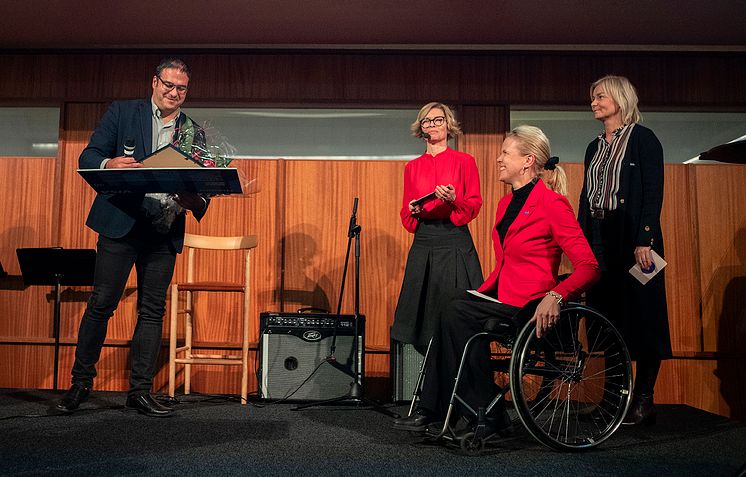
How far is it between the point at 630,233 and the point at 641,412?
79 centimetres

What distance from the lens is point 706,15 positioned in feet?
13.4

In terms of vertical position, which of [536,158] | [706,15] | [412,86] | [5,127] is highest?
[706,15]

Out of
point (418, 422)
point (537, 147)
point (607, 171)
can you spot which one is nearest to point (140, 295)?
point (418, 422)

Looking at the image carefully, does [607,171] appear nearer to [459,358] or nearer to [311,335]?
[459,358]

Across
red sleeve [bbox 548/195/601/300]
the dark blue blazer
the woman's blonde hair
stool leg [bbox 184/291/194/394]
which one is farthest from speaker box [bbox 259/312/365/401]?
red sleeve [bbox 548/195/601/300]

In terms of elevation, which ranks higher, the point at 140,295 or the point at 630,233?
the point at 630,233

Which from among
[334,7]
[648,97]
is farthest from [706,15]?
[334,7]

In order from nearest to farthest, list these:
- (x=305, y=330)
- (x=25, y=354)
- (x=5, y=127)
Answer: (x=305, y=330) → (x=25, y=354) → (x=5, y=127)

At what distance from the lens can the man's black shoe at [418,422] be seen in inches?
95.9

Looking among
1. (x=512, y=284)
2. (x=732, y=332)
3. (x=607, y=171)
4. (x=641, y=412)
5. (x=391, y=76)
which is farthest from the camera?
(x=391, y=76)

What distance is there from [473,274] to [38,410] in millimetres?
2129

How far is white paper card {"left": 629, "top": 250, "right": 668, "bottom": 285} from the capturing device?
2.81 metres

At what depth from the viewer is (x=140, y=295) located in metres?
3.05

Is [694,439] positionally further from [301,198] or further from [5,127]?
[5,127]
